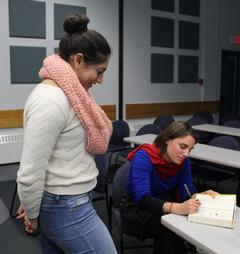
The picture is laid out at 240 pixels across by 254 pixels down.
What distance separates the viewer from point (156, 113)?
21.9 ft

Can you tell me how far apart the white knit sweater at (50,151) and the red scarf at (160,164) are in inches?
30.4

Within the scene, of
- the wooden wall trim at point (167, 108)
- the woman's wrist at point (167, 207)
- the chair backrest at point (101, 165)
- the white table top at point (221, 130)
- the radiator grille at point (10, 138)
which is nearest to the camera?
the woman's wrist at point (167, 207)

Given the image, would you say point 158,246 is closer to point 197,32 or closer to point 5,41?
point 5,41

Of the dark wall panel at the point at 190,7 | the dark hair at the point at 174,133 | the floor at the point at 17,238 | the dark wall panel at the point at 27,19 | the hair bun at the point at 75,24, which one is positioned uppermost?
the dark wall panel at the point at 190,7

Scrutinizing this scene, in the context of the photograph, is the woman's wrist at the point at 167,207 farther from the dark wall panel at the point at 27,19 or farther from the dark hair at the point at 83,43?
the dark wall panel at the point at 27,19

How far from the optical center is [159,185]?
1960mm

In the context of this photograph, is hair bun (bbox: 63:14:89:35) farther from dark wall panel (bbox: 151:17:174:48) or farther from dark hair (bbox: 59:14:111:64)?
dark wall panel (bbox: 151:17:174:48)

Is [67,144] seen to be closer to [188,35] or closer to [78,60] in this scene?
[78,60]

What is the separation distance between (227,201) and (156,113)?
514 cm

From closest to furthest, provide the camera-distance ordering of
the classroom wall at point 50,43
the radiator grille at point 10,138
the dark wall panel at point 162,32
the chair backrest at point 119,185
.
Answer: the chair backrest at point 119,185 → the classroom wall at point 50,43 → the radiator grille at point 10,138 → the dark wall panel at point 162,32

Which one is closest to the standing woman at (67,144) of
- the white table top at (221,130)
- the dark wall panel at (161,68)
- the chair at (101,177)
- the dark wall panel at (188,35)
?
the chair at (101,177)

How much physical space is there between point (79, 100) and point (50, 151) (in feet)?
0.64

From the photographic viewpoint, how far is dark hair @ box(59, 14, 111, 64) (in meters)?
1.13

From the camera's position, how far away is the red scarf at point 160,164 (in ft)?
6.26
